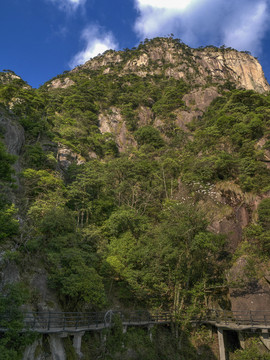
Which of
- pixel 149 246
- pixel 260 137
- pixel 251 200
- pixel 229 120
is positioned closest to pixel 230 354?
pixel 149 246

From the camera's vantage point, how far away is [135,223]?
79.9 ft

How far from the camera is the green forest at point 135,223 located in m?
14.5

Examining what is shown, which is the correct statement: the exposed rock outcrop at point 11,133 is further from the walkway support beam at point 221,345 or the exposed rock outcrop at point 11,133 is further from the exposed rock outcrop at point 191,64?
the exposed rock outcrop at point 191,64

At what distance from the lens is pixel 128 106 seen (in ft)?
199

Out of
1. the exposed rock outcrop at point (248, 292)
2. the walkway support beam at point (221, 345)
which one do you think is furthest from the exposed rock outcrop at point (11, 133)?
the walkway support beam at point (221, 345)

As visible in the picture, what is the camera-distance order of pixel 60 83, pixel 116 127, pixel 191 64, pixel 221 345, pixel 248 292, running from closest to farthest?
pixel 221 345
pixel 248 292
pixel 116 127
pixel 60 83
pixel 191 64

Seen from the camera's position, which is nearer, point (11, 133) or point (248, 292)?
point (248, 292)

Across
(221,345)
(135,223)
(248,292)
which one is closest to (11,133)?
(135,223)

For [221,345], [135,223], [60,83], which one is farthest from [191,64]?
[221,345]

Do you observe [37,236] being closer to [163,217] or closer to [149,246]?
[149,246]

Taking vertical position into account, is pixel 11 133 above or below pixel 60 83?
below

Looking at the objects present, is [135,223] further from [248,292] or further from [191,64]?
[191,64]

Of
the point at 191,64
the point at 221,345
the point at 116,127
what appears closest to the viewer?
the point at 221,345

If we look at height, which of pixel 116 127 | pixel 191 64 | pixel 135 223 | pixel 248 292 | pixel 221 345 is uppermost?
pixel 191 64
